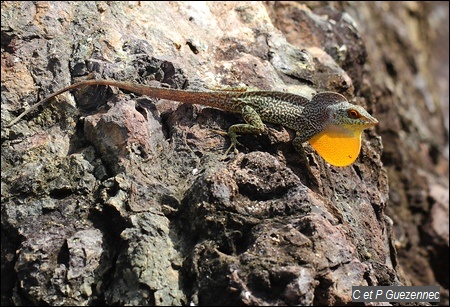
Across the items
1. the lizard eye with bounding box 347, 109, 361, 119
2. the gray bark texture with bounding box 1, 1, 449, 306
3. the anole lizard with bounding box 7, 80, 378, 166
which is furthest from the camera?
the lizard eye with bounding box 347, 109, 361, 119

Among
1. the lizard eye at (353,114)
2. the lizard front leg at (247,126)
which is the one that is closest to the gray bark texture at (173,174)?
the lizard front leg at (247,126)

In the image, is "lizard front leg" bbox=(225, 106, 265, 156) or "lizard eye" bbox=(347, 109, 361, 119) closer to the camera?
"lizard front leg" bbox=(225, 106, 265, 156)

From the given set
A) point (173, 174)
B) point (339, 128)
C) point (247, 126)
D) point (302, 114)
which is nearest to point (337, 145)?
point (339, 128)

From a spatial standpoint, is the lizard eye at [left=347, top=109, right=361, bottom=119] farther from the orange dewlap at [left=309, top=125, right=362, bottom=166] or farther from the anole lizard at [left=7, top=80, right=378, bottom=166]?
the orange dewlap at [left=309, top=125, right=362, bottom=166]

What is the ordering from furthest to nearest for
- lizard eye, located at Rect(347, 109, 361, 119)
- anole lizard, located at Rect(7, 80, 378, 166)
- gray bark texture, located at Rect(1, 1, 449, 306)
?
1. lizard eye, located at Rect(347, 109, 361, 119)
2. anole lizard, located at Rect(7, 80, 378, 166)
3. gray bark texture, located at Rect(1, 1, 449, 306)

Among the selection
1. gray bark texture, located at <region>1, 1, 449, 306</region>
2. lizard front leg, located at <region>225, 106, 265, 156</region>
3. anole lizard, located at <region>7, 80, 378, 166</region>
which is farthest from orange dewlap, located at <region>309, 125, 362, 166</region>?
lizard front leg, located at <region>225, 106, 265, 156</region>

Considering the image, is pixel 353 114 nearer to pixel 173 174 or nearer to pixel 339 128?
pixel 339 128

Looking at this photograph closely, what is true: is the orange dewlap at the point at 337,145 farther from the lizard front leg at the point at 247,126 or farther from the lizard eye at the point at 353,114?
the lizard front leg at the point at 247,126

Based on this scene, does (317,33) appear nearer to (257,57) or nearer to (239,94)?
(257,57)
